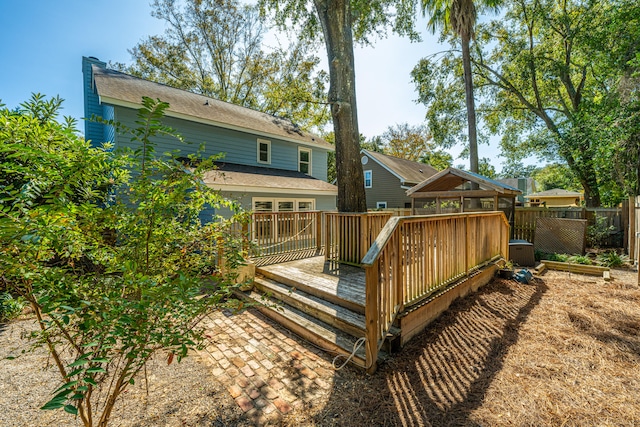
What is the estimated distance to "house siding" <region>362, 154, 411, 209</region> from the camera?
2070 centimetres

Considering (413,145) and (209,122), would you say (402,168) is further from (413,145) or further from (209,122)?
(209,122)

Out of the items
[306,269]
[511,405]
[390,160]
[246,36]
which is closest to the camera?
[511,405]

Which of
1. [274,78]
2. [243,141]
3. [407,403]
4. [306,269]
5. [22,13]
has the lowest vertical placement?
[407,403]

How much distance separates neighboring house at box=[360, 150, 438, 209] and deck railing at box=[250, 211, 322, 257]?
12742 millimetres

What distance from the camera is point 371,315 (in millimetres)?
2926

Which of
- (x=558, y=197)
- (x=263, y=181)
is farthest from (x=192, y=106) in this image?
(x=558, y=197)

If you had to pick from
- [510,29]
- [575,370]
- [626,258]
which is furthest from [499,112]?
[575,370]

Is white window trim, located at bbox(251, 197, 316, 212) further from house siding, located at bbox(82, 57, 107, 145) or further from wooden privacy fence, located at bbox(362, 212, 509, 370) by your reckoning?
house siding, located at bbox(82, 57, 107, 145)

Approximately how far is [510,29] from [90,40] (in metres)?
21.8

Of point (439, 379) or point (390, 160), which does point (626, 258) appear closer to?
point (439, 379)

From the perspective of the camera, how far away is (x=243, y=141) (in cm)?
1245

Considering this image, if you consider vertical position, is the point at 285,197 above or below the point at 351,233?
above

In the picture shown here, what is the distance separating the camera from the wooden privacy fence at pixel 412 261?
298 cm

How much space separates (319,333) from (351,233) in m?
2.95
